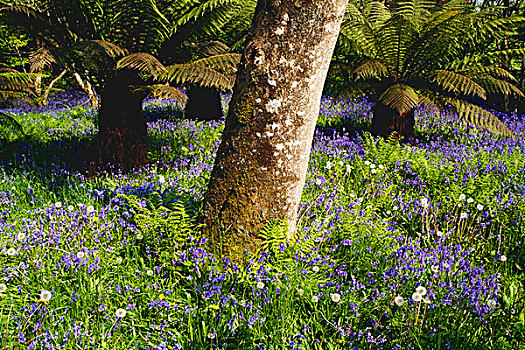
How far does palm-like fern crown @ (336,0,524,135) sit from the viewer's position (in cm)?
467

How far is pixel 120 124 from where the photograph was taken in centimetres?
421

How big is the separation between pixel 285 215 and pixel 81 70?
304 cm

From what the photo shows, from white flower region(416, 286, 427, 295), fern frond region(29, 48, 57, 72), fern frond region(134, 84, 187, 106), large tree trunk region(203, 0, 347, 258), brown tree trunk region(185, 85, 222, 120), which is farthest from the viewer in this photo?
brown tree trunk region(185, 85, 222, 120)

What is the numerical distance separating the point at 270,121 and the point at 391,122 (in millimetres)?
3597

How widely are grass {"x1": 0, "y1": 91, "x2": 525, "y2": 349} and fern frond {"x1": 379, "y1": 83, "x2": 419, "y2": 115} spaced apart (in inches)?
35.5

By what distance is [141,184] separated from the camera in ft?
12.1

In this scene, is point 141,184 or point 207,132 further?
point 207,132

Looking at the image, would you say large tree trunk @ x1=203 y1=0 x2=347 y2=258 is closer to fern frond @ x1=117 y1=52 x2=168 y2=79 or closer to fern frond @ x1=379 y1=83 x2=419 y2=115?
fern frond @ x1=117 y1=52 x2=168 y2=79

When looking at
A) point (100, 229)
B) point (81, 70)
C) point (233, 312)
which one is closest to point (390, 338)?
point (233, 312)

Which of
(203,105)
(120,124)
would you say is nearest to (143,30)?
(120,124)

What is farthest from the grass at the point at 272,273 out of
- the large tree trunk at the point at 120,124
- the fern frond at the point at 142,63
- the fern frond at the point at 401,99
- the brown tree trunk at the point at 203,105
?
the brown tree trunk at the point at 203,105

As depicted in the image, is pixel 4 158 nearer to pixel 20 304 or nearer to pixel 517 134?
pixel 20 304

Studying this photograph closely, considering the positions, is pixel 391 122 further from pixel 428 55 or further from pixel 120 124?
pixel 120 124

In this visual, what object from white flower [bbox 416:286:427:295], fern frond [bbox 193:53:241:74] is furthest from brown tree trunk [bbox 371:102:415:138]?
white flower [bbox 416:286:427:295]
